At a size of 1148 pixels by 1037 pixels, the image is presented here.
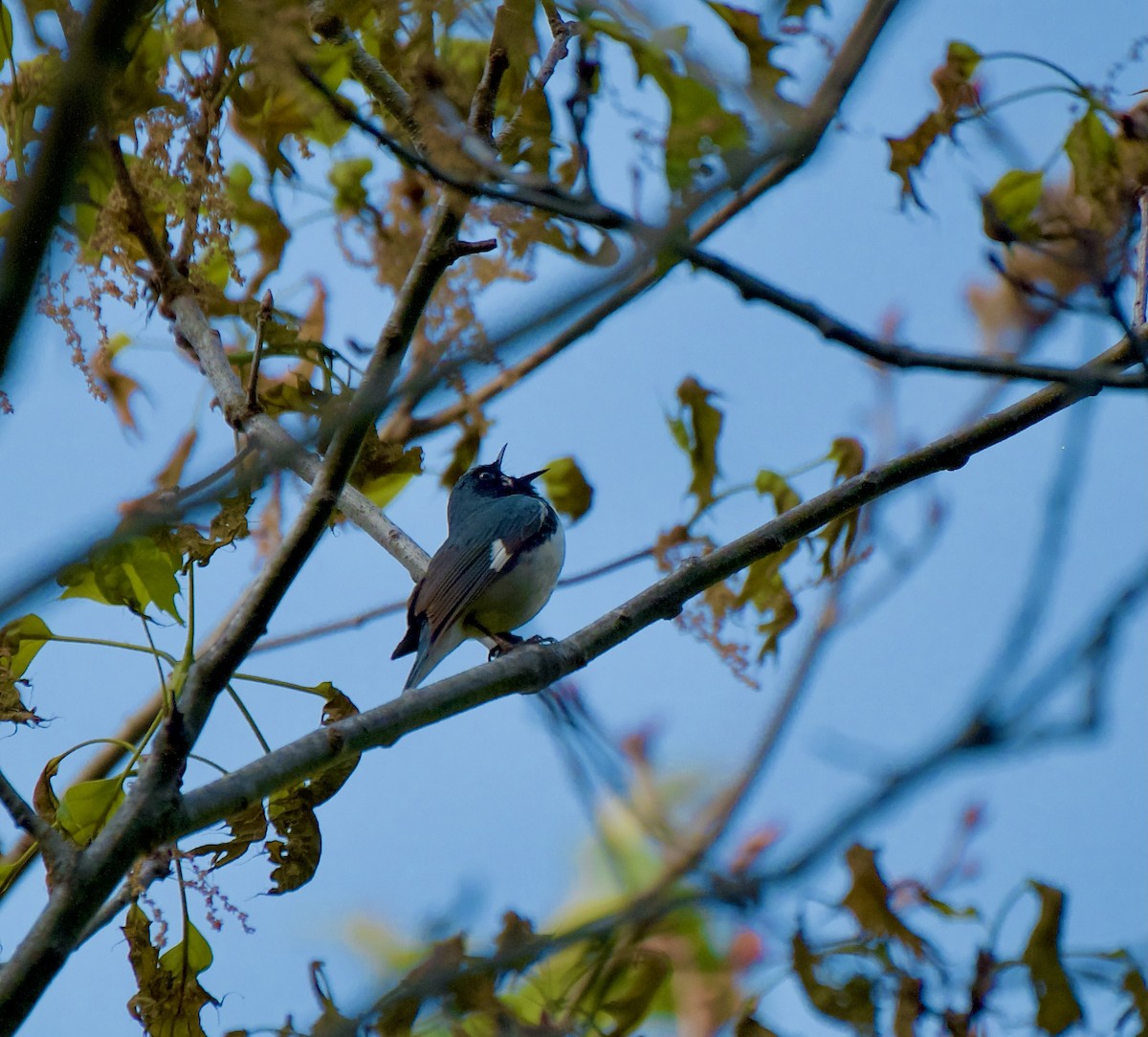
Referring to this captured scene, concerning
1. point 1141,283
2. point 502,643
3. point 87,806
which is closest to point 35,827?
point 87,806

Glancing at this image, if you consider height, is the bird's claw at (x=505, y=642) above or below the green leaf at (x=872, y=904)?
above

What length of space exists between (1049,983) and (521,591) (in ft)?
9.26

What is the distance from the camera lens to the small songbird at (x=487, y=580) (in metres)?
4.24

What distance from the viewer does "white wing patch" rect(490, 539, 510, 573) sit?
469 centimetres

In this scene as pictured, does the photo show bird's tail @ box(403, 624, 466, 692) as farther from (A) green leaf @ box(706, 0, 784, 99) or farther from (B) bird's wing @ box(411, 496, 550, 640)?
(A) green leaf @ box(706, 0, 784, 99)

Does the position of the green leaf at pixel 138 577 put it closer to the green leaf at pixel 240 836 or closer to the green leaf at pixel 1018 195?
the green leaf at pixel 240 836

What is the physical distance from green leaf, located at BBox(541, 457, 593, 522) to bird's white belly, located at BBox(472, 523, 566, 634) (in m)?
0.83

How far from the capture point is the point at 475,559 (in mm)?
4672

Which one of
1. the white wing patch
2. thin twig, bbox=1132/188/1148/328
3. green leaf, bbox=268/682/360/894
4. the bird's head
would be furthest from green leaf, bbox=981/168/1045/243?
the bird's head

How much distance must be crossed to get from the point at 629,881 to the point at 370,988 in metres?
0.69

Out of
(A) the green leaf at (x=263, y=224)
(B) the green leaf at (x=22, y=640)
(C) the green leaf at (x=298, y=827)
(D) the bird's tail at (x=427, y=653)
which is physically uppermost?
(A) the green leaf at (x=263, y=224)

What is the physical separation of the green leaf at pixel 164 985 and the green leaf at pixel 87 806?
18cm

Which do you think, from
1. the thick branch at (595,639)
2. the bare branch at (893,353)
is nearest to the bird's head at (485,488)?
the thick branch at (595,639)

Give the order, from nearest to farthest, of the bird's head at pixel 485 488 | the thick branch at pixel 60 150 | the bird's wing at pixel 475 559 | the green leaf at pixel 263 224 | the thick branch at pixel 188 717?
1. the thick branch at pixel 60 150
2. the thick branch at pixel 188 717
3. the green leaf at pixel 263 224
4. the bird's wing at pixel 475 559
5. the bird's head at pixel 485 488
